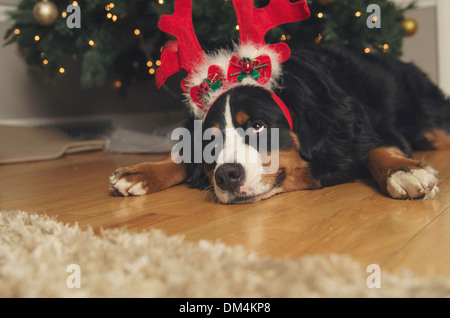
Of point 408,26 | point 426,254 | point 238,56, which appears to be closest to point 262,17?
point 238,56

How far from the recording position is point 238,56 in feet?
5.62

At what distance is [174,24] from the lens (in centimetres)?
177

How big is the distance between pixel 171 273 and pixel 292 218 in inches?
21.2

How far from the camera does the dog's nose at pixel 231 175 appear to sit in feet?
4.86

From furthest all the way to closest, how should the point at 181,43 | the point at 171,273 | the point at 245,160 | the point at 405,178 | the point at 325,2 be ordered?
the point at 325,2, the point at 181,43, the point at 245,160, the point at 405,178, the point at 171,273

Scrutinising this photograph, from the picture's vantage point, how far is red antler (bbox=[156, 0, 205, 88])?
69.6 inches

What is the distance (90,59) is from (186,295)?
2.40 m

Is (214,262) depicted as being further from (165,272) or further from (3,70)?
(3,70)

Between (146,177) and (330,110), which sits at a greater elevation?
(330,110)

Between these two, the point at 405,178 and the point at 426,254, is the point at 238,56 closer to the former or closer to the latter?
the point at 405,178

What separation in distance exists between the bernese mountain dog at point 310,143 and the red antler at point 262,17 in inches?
6.1

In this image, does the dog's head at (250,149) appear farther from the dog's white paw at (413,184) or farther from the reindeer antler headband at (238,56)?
the dog's white paw at (413,184)

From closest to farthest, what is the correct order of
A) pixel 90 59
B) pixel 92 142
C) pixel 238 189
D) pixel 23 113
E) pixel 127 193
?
pixel 238 189
pixel 127 193
pixel 90 59
pixel 92 142
pixel 23 113
